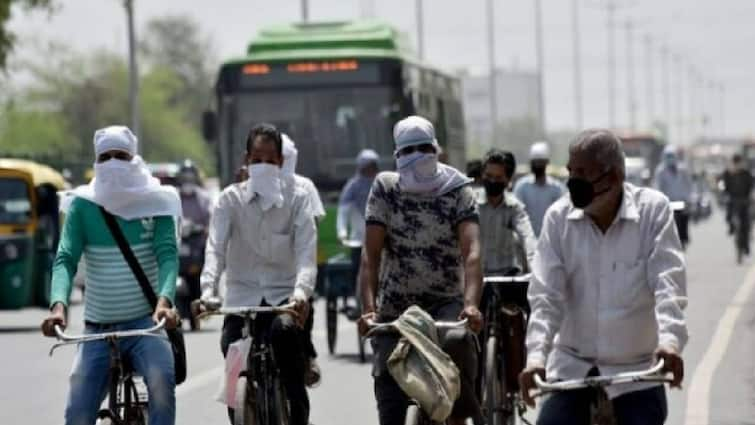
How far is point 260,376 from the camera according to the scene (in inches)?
463

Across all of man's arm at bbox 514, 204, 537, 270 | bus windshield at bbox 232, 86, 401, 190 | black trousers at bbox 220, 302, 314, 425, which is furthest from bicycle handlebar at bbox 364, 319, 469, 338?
bus windshield at bbox 232, 86, 401, 190

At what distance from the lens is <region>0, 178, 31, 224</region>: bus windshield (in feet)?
92.5

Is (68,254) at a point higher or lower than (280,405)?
higher

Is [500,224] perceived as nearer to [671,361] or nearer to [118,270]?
[118,270]

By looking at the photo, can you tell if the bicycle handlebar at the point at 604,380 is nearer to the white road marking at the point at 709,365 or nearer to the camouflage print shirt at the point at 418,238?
the camouflage print shirt at the point at 418,238

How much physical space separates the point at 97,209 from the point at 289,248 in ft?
5.81

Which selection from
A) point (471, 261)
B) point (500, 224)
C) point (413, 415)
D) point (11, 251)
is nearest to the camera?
point (413, 415)

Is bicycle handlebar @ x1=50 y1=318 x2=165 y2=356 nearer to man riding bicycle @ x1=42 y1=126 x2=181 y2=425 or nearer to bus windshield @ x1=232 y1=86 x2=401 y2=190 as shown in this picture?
man riding bicycle @ x1=42 y1=126 x2=181 y2=425

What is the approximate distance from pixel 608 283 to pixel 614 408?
43 cm

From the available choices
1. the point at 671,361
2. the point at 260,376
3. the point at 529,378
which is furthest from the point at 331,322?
the point at 671,361

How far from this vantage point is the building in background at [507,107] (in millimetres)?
111562

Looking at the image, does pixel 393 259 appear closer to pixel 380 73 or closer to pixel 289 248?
pixel 289 248

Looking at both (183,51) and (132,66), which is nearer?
(132,66)

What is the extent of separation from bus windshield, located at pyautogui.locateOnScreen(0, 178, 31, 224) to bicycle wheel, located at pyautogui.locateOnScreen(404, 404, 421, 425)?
59.6 feet
